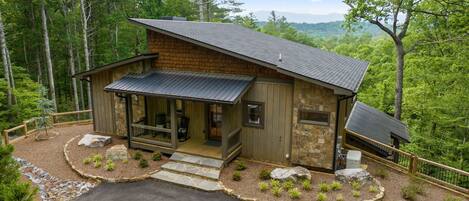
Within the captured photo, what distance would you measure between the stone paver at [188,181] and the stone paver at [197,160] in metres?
0.61

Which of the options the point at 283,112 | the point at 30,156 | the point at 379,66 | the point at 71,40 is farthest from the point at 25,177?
the point at 379,66

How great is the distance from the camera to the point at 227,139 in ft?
33.2

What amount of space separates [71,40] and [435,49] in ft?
74.6

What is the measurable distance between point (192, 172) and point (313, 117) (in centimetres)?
422

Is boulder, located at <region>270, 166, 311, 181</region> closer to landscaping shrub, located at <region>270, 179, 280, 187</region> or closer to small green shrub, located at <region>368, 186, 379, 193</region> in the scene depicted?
landscaping shrub, located at <region>270, 179, 280, 187</region>

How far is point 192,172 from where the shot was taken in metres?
9.83

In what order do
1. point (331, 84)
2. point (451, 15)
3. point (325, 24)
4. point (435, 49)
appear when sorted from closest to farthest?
point (331, 84)
point (451, 15)
point (435, 49)
point (325, 24)

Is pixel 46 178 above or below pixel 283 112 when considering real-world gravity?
below

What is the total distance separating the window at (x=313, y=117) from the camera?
977cm

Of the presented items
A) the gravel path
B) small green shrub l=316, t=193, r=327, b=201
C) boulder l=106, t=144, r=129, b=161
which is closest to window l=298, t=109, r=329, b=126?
small green shrub l=316, t=193, r=327, b=201

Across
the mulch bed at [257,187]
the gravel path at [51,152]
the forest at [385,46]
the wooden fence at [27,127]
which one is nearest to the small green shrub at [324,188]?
the mulch bed at [257,187]

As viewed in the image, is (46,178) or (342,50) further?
(342,50)

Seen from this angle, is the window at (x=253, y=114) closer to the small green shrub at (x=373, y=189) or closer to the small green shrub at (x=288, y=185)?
the small green shrub at (x=288, y=185)

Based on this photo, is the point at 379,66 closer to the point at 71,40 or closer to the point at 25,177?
the point at 71,40
